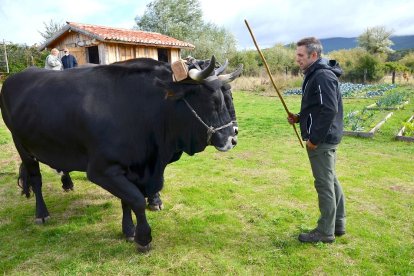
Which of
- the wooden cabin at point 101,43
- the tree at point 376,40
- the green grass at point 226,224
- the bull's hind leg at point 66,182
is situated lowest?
the green grass at point 226,224

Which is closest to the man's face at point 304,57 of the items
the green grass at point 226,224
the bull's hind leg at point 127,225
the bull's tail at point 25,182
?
the green grass at point 226,224

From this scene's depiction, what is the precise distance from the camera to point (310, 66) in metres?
3.64

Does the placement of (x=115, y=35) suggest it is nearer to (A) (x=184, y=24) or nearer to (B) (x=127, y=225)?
(B) (x=127, y=225)

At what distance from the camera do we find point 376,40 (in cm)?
4872

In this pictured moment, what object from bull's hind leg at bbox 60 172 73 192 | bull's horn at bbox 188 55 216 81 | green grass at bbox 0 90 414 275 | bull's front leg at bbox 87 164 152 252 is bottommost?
green grass at bbox 0 90 414 275

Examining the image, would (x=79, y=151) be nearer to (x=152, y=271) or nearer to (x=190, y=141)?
(x=190, y=141)

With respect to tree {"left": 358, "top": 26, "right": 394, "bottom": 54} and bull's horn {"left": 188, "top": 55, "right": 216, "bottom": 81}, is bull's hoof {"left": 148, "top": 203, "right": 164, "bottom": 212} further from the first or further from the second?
tree {"left": 358, "top": 26, "right": 394, "bottom": 54}

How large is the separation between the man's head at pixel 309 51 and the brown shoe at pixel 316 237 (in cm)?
184

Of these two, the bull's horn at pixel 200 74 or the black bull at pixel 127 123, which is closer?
the bull's horn at pixel 200 74

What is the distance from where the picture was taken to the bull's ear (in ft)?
11.7

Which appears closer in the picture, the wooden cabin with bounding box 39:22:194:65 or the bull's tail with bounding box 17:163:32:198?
the bull's tail with bounding box 17:163:32:198

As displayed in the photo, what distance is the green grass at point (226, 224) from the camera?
11.7 ft

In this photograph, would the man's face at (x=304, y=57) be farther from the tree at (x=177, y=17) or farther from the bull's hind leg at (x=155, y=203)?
the tree at (x=177, y=17)

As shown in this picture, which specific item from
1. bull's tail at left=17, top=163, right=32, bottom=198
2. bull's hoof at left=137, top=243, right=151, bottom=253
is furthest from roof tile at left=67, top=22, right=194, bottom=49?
bull's hoof at left=137, top=243, right=151, bottom=253
